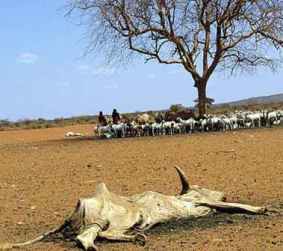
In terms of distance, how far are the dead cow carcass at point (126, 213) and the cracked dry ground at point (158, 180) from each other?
0.15 m

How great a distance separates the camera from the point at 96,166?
1791cm

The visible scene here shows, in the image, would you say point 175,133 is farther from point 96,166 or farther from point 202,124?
point 96,166

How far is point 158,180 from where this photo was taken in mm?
14500

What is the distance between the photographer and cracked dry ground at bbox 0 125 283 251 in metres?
8.75

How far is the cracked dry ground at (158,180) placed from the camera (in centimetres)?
875

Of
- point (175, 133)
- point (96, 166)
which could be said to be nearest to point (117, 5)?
point (175, 133)

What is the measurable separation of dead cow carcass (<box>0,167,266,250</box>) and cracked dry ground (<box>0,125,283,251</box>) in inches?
5.9

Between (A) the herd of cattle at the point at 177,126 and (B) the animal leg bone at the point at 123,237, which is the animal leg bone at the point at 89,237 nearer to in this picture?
(B) the animal leg bone at the point at 123,237

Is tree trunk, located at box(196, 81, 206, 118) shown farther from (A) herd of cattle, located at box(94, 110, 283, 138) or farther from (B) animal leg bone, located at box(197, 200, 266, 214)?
(B) animal leg bone, located at box(197, 200, 266, 214)

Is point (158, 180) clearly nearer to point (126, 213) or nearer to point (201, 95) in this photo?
point (126, 213)

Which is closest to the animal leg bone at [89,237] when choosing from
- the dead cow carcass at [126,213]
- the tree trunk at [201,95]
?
the dead cow carcass at [126,213]

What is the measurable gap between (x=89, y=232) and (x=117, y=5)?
26620mm

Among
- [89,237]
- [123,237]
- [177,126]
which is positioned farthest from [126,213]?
[177,126]

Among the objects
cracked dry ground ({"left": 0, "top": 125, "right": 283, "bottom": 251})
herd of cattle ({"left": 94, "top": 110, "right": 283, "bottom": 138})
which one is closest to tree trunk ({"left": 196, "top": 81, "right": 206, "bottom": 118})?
herd of cattle ({"left": 94, "top": 110, "right": 283, "bottom": 138})
